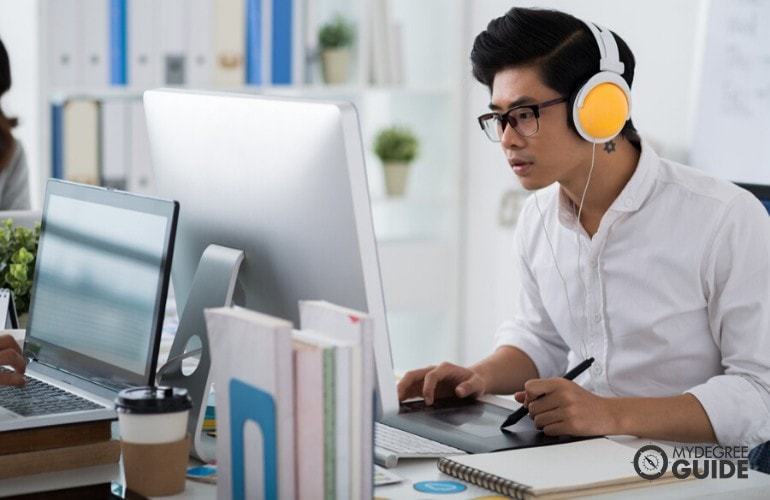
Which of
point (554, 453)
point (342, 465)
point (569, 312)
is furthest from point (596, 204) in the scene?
point (342, 465)

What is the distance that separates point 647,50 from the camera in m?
3.10

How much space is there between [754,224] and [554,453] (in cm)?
55

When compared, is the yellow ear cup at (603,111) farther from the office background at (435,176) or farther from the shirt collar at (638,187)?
the office background at (435,176)

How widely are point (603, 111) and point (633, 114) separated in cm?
147

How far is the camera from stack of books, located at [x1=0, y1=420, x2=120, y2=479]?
4.24 feet

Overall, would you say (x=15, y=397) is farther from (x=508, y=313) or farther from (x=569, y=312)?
(x=508, y=313)

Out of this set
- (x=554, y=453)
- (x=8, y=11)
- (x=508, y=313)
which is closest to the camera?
(x=554, y=453)

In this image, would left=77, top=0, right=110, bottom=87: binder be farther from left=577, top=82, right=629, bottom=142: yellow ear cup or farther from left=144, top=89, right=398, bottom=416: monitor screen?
left=577, top=82, right=629, bottom=142: yellow ear cup

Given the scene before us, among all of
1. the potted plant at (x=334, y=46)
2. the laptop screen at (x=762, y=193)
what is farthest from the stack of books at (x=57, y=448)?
the potted plant at (x=334, y=46)

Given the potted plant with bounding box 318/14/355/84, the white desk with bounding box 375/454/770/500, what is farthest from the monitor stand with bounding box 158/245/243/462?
the potted plant with bounding box 318/14/355/84

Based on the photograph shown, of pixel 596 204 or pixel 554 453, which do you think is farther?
pixel 596 204

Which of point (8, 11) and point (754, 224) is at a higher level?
point (8, 11)

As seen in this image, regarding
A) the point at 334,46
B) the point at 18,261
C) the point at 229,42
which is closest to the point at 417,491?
the point at 18,261

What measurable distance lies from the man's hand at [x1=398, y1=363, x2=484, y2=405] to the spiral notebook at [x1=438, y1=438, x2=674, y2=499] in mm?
268
